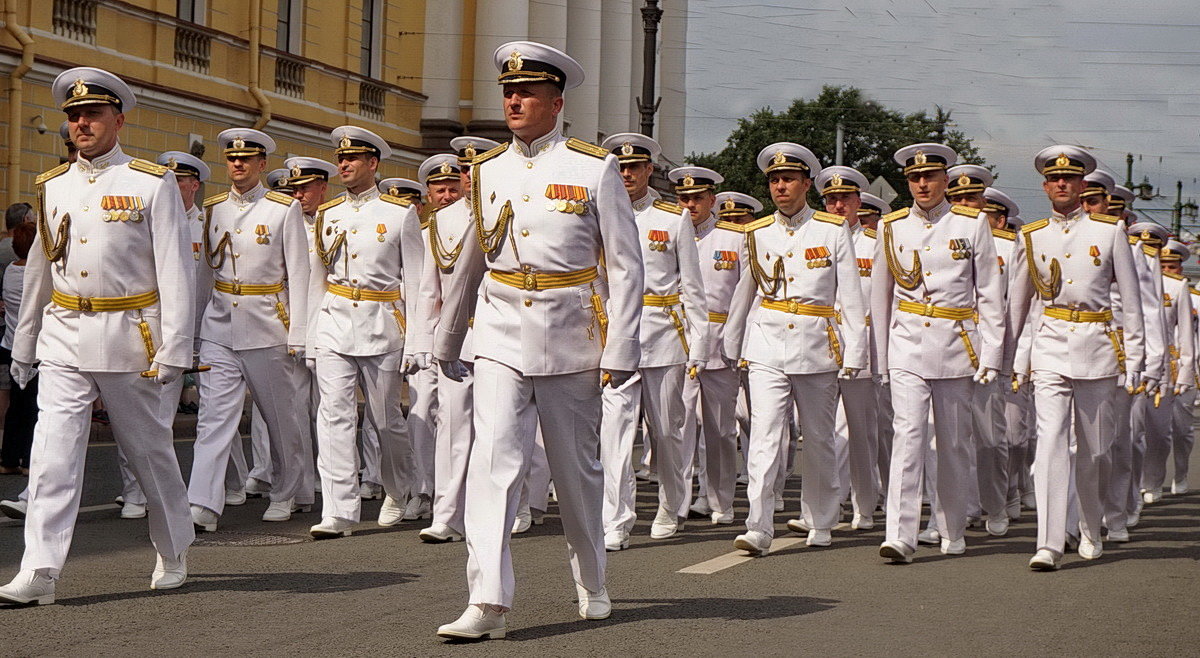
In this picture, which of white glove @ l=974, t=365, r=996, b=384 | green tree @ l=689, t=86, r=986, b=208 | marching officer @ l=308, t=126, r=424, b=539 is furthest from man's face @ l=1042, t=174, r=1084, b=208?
green tree @ l=689, t=86, r=986, b=208

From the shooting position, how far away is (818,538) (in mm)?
10891

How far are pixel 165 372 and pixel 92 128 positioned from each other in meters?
1.17

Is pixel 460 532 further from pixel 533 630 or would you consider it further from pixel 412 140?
pixel 412 140

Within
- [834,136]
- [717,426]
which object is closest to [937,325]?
[717,426]

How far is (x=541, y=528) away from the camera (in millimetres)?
11648

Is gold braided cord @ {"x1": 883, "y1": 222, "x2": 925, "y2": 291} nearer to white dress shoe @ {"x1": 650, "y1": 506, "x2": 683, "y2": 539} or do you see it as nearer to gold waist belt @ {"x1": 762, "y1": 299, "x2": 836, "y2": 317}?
gold waist belt @ {"x1": 762, "y1": 299, "x2": 836, "y2": 317}

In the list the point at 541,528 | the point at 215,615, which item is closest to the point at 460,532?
the point at 541,528

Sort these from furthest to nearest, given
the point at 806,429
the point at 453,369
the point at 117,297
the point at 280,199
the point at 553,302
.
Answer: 1. the point at 280,199
2. the point at 806,429
3. the point at 117,297
4. the point at 453,369
5. the point at 553,302

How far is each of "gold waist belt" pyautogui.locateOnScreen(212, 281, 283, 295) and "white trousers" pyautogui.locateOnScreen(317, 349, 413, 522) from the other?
577 millimetres

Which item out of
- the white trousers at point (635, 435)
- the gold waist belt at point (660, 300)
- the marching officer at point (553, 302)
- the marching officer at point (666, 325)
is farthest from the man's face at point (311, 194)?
the marching officer at point (553, 302)

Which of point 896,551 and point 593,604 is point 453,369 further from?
point 896,551

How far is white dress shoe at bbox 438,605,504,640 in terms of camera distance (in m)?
7.16

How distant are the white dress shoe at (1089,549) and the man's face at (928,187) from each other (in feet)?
6.90

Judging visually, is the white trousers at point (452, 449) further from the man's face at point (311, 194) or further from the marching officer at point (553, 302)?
the marching officer at point (553, 302)
